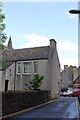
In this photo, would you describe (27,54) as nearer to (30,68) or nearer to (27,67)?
(27,67)

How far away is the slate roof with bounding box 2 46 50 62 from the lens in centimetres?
3472

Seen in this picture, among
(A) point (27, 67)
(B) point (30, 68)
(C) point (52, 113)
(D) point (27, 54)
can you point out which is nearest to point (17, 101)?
(C) point (52, 113)

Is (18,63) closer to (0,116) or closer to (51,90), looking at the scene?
(51,90)

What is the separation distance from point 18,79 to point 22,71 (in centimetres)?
150

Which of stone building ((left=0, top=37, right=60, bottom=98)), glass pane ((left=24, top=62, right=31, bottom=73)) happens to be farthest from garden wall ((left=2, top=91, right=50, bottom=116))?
glass pane ((left=24, top=62, right=31, bottom=73))

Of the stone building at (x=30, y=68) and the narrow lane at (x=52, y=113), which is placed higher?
the stone building at (x=30, y=68)

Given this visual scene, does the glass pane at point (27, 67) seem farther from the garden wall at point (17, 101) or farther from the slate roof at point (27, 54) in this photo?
the garden wall at point (17, 101)

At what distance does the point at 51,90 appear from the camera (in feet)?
114

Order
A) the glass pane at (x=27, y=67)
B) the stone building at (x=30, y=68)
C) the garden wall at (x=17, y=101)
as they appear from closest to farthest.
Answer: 1. the garden wall at (x=17, y=101)
2. the stone building at (x=30, y=68)
3. the glass pane at (x=27, y=67)

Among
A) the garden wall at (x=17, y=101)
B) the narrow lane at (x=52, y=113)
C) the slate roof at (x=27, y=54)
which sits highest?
the slate roof at (x=27, y=54)

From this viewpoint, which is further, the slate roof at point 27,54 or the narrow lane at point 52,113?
the slate roof at point 27,54

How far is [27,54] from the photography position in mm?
36844

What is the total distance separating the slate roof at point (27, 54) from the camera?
1367 inches

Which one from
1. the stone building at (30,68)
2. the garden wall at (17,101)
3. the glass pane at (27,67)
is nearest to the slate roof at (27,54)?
the stone building at (30,68)
